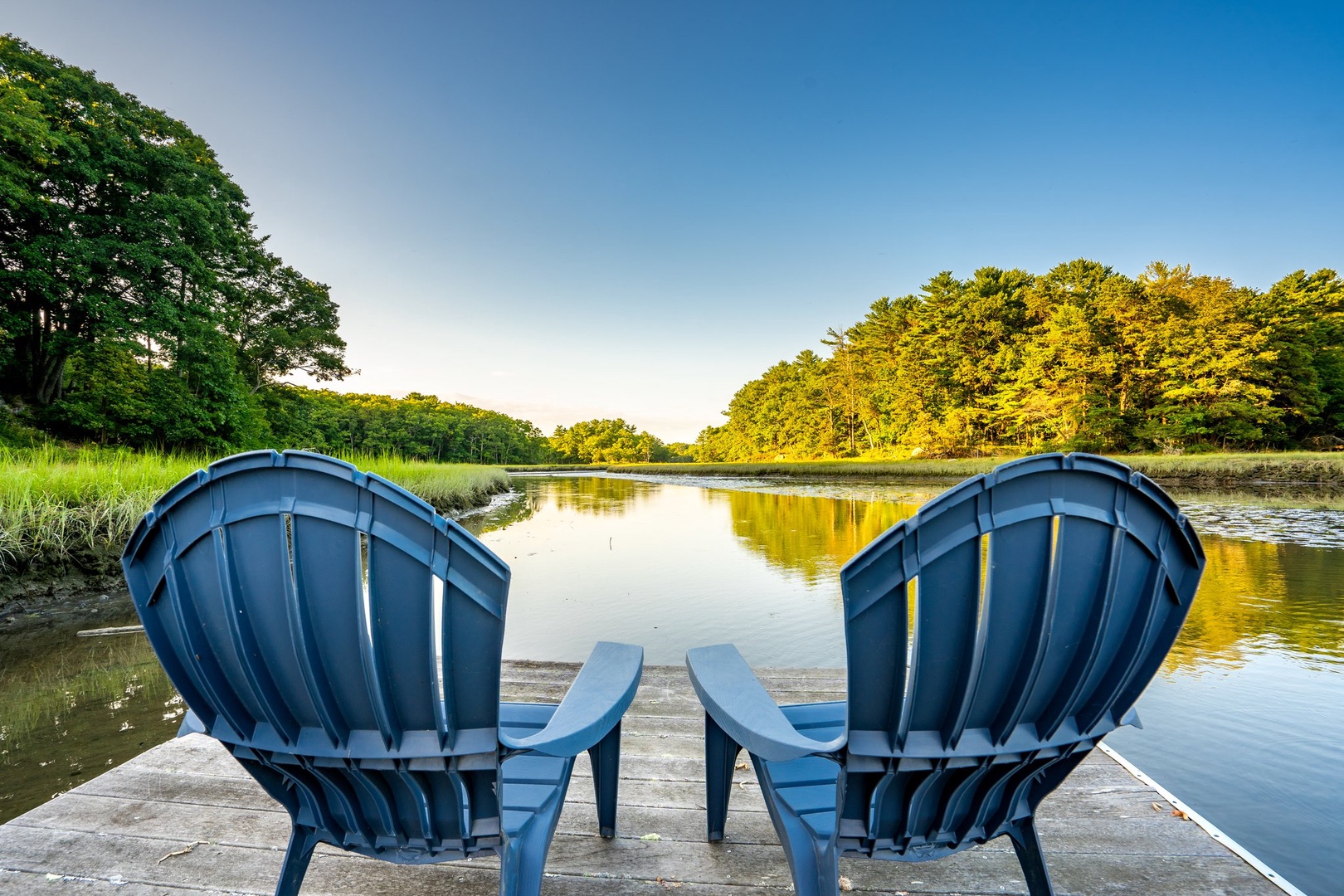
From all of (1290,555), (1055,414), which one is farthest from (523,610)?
(1055,414)

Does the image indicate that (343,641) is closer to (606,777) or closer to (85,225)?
(606,777)

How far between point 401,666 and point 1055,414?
1265 inches

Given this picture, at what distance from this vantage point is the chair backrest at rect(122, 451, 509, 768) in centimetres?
84

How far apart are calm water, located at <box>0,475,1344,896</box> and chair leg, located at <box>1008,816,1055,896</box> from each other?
138 centimetres

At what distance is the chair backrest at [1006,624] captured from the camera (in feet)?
2.74

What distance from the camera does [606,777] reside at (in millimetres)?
1410

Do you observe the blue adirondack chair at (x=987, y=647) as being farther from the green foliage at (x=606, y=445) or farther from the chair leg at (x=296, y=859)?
the green foliage at (x=606, y=445)

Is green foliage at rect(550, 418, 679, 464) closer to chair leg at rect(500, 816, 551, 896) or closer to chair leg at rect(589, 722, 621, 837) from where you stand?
chair leg at rect(589, 722, 621, 837)

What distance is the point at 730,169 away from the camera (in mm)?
24922

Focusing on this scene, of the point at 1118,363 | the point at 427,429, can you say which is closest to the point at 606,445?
the point at 427,429

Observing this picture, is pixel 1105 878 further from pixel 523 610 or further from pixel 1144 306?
pixel 1144 306

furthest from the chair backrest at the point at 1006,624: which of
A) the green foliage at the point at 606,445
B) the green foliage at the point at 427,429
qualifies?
the green foliage at the point at 606,445

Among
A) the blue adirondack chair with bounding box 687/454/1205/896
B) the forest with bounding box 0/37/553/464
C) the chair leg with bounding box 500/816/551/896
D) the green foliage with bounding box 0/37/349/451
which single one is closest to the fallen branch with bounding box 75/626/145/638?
the chair leg with bounding box 500/816/551/896

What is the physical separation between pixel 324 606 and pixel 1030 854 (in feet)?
4.61
